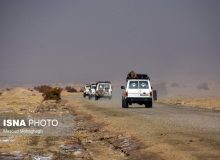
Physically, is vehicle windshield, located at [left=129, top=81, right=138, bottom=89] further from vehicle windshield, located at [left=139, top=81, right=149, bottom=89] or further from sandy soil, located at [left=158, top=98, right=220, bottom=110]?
sandy soil, located at [left=158, top=98, right=220, bottom=110]

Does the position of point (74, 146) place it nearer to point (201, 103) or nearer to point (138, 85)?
point (138, 85)

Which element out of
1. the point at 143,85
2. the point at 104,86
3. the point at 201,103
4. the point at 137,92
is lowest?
the point at 201,103

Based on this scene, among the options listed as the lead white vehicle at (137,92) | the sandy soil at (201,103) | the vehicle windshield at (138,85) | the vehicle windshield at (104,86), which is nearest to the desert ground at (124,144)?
the lead white vehicle at (137,92)

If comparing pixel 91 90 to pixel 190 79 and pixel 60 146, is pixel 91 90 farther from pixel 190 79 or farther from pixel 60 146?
pixel 190 79

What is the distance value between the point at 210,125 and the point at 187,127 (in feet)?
5.22

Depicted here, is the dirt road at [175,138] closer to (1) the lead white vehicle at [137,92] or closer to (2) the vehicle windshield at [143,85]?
(1) the lead white vehicle at [137,92]

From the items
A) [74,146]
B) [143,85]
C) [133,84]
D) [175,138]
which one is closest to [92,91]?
[133,84]

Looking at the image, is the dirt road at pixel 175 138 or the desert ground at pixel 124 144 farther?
the desert ground at pixel 124 144

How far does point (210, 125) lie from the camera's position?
24.1 m

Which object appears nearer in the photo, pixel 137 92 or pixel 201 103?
pixel 137 92

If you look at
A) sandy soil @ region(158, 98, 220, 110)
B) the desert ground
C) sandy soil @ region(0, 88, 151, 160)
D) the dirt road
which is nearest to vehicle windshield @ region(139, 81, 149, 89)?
sandy soil @ region(158, 98, 220, 110)

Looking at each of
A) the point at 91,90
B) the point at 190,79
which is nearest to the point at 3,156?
the point at 91,90

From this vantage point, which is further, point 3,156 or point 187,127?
point 187,127

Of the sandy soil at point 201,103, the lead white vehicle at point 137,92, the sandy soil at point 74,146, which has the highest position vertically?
the lead white vehicle at point 137,92
